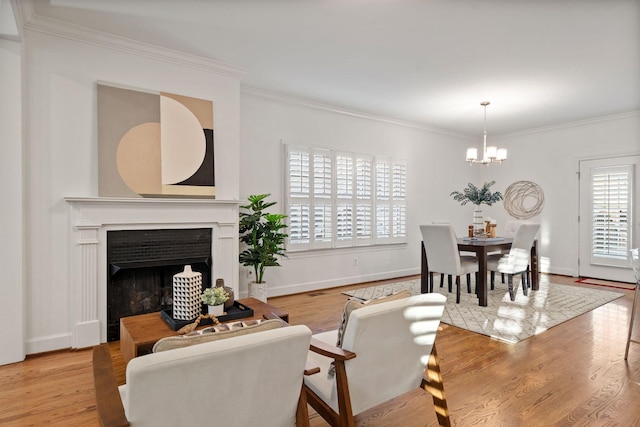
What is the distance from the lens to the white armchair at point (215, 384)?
1.06 meters

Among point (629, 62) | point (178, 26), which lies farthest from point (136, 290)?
point (629, 62)

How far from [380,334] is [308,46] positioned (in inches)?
111

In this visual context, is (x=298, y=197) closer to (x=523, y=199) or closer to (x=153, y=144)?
(x=153, y=144)

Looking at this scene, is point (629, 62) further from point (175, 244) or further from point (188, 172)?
point (175, 244)

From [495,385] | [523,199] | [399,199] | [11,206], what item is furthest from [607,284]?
[11,206]

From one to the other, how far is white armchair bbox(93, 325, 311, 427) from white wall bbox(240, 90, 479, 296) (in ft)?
10.8

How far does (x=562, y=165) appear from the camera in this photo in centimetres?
644

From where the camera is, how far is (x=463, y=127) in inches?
263

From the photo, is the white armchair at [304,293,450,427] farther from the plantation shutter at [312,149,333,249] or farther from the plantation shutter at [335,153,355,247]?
the plantation shutter at [335,153,355,247]

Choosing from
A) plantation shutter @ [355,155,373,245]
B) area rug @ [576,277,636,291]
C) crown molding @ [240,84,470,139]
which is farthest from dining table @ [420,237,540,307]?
crown molding @ [240,84,470,139]

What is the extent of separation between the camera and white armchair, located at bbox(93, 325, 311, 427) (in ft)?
3.47

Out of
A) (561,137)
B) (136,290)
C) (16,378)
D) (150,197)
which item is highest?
(561,137)

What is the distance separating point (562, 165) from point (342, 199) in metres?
4.13

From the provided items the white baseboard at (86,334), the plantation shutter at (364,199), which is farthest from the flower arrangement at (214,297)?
the plantation shutter at (364,199)
